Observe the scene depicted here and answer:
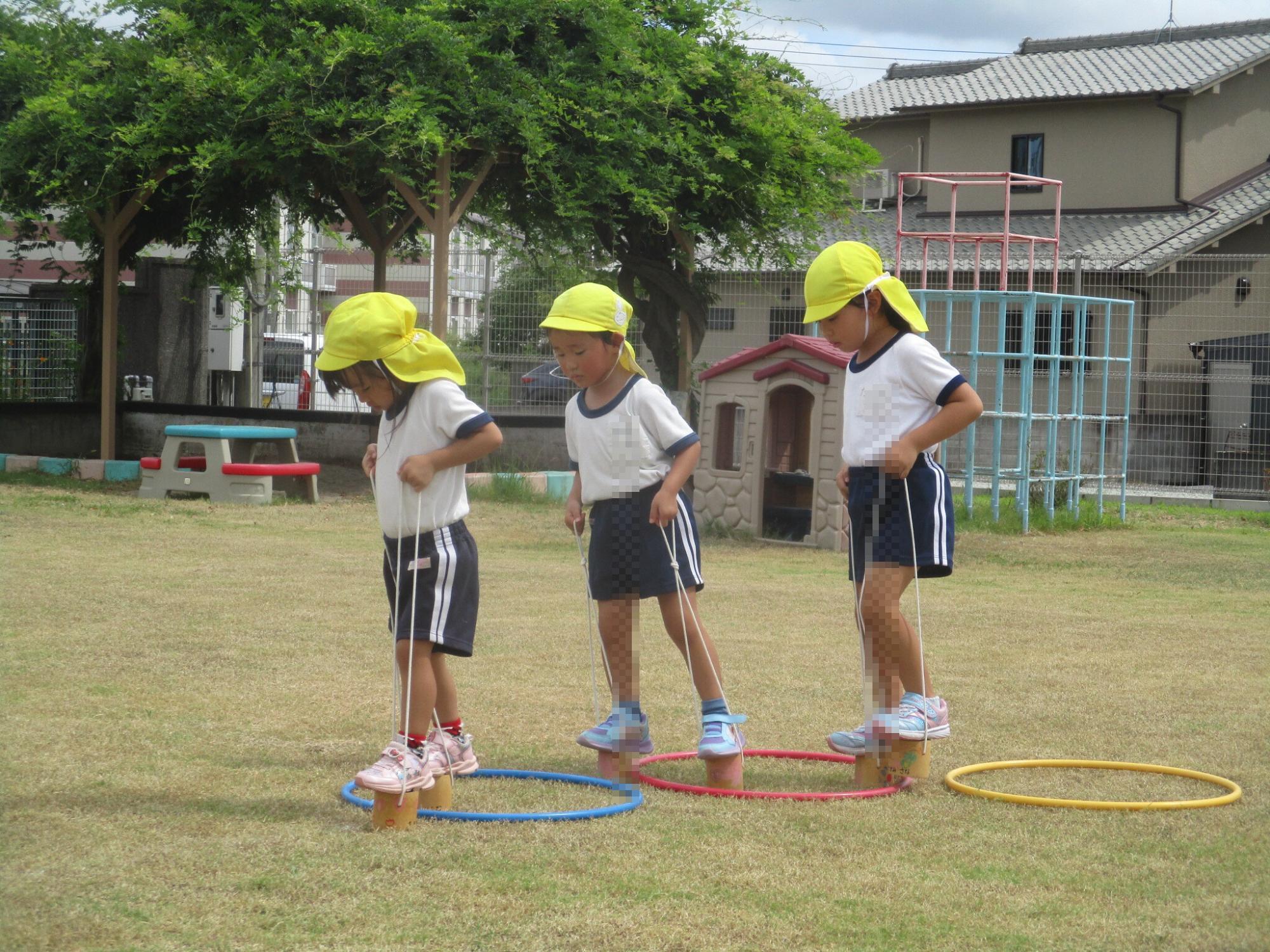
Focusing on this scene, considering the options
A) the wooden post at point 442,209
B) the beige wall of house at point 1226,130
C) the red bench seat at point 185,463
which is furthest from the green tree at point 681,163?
the beige wall of house at point 1226,130

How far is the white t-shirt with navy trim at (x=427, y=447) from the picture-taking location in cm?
412

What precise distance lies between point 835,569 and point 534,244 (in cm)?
757

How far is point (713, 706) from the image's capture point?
4.48m

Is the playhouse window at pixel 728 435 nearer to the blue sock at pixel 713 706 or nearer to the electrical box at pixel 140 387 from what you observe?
the blue sock at pixel 713 706

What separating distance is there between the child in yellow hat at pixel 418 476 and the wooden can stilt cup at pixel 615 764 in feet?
1.86

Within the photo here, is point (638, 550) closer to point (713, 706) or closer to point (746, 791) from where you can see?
point (713, 706)

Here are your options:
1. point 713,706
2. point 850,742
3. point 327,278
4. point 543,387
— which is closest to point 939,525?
point 850,742

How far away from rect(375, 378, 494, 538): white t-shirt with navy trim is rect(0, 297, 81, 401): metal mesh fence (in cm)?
1518

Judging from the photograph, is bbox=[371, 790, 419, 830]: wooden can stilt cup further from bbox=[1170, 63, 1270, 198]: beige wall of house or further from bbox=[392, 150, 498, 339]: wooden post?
bbox=[1170, 63, 1270, 198]: beige wall of house

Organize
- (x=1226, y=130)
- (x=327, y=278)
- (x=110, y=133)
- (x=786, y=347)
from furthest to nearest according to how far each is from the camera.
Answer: (x=1226, y=130) → (x=327, y=278) → (x=110, y=133) → (x=786, y=347)

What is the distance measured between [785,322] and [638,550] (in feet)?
50.9

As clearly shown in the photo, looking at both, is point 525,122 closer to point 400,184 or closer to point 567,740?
point 400,184

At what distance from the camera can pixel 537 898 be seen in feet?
10.7

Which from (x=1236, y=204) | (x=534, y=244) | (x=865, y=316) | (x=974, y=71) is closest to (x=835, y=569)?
(x=865, y=316)
